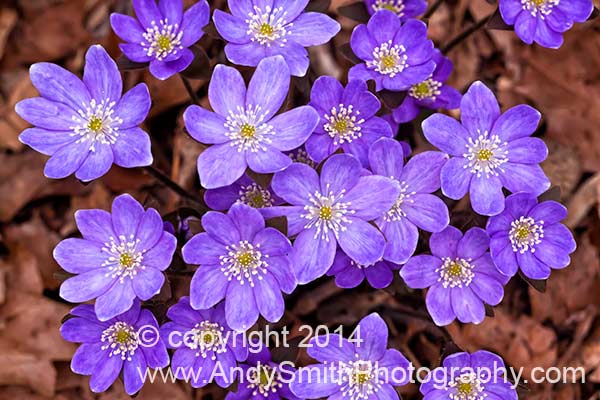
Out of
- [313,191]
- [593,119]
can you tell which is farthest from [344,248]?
[593,119]

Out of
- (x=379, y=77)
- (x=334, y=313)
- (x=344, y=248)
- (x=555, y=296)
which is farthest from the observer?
(x=555, y=296)

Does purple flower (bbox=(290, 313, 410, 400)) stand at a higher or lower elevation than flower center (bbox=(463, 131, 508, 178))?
lower

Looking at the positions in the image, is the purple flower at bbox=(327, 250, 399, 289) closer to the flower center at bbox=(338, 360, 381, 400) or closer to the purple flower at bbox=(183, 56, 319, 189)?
the flower center at bbox=(338, 360, 381, 400)

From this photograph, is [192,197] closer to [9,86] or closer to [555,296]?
[9,86]

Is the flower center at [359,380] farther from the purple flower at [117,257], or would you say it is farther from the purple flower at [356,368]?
the purple flower at [117,257]

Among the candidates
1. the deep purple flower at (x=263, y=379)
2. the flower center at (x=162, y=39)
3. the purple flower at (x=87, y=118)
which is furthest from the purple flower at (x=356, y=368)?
the flower center at (x=162, y=39)

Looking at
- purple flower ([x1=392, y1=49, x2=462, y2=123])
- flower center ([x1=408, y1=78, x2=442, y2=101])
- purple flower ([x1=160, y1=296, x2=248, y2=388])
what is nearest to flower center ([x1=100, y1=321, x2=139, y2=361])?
purple flower ([x1=160, y1=296, x2=248, y2=388])

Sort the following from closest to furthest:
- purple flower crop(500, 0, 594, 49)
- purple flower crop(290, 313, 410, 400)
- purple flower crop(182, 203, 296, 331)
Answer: purple flower crop(182, 203, 296, 331), purple flower crop(290, 313, 410, 400), purple flower crop(500, 0, 594, 49)
